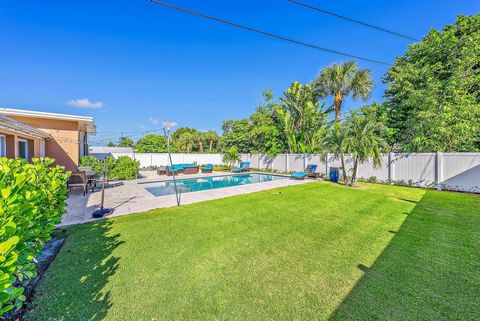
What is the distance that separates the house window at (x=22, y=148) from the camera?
7539 millimetres

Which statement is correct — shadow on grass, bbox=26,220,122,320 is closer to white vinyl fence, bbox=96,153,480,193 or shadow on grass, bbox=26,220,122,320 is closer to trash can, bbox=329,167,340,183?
trash can, bbox=329,167,340,183

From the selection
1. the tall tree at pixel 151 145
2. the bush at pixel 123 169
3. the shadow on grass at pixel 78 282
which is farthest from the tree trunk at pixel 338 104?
the tall tree at pixel 151 145

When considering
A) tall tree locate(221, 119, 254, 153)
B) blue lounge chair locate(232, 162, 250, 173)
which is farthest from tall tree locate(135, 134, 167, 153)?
blue lounge chair locate(232, 162, 250, 173)

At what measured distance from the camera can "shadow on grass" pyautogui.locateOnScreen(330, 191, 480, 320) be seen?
2330 mm

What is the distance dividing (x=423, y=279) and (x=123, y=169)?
49.1 ft

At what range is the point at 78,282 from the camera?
2.90m

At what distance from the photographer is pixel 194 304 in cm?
250

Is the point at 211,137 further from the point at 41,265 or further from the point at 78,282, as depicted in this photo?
the point at 78,282

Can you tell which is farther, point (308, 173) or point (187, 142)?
point (187, 142)

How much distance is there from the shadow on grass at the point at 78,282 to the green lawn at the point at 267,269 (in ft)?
0.04

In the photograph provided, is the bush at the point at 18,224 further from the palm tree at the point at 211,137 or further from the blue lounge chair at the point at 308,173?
the palm tree at the point at 211,137

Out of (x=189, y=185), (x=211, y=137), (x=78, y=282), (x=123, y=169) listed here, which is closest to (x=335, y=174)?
(x=189, y=185)

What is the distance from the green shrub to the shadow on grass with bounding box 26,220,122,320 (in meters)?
10.0

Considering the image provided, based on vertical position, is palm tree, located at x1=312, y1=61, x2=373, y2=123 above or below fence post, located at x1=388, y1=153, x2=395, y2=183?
above
